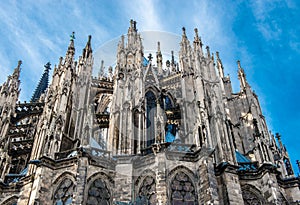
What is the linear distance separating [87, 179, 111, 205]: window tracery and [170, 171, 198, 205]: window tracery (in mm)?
3594

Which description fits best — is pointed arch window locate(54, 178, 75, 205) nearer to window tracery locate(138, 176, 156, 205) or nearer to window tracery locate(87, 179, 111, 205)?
window tracery locate(87, 179, 111, 205)

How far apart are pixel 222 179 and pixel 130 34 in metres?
16.2

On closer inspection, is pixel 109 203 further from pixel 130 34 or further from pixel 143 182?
pixel 130 34

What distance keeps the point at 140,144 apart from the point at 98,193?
3862 millimetres

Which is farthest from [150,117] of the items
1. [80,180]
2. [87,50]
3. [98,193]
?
[87,50]

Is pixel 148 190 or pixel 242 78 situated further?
pixel 242 78

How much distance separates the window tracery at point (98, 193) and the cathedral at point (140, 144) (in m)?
0.05

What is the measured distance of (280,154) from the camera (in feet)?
74.7

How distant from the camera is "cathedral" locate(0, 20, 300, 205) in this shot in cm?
1723

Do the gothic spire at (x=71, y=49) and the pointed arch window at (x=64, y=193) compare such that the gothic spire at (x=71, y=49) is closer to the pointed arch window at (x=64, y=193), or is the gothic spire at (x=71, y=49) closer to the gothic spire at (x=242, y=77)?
the pointed arch window at (x=64, y=193)

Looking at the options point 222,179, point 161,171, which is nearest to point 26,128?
point 161,171

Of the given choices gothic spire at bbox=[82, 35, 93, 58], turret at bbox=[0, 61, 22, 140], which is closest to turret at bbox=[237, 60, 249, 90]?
gothic spire at bbox=[82, 35, 93, 58]

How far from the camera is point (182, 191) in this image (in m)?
Result: 17.1

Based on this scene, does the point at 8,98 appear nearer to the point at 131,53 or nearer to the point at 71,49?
the point at 71,49
